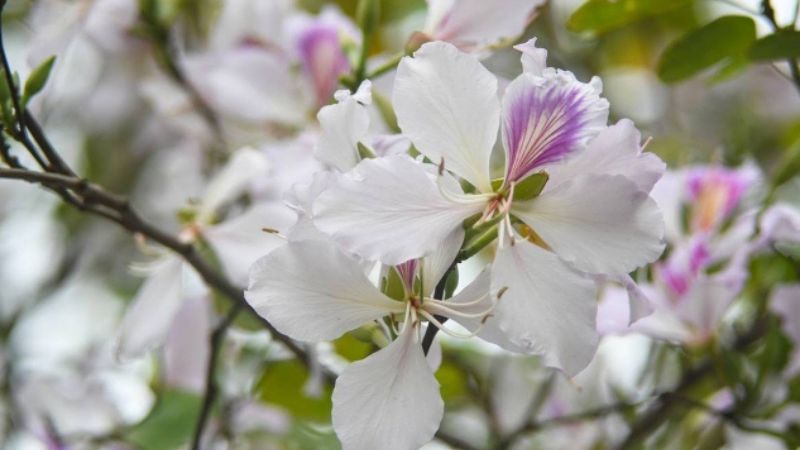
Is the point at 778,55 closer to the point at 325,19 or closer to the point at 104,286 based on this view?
the point at 325,19

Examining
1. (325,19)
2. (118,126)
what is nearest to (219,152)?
(325,19)

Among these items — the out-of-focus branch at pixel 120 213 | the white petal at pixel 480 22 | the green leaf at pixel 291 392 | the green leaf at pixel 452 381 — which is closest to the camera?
the out-of-focus branch at pixel 120 213

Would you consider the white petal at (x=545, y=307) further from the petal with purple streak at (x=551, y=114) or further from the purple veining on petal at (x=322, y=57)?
the purple veining on petal at (x=322, y=57)

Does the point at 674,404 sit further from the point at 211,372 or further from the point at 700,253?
A: the point at 211,372

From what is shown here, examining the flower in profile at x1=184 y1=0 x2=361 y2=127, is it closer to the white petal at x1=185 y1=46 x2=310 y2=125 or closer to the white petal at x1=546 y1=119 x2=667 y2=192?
the white petal at x1=185 y1=46 x2=310 y2=125

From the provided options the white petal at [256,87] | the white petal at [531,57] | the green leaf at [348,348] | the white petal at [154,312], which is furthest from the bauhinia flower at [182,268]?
the white petal at [531,57]
